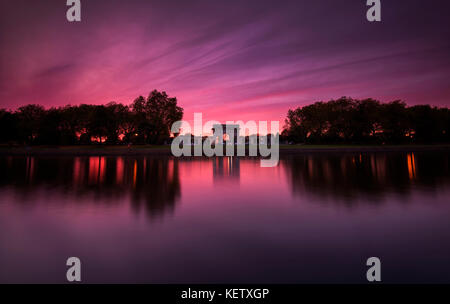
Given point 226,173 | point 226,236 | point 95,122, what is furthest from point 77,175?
point 95,122

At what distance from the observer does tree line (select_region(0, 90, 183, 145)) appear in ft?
202

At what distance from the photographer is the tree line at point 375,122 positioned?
6775 cm

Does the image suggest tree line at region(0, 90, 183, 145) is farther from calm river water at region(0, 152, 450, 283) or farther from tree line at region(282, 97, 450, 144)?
calm river water at region(0, 152, 450, 283)

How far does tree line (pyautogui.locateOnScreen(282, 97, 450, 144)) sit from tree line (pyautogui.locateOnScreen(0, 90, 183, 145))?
138ft

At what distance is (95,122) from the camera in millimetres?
63719

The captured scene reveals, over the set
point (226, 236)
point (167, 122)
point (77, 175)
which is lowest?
point (226, 236)

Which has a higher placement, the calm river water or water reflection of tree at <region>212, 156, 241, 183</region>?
water reflection of tree at <region>212, 156, 241, 183</region>

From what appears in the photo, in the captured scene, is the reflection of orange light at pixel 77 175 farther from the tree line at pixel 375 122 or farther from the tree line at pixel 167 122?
the tree line at pixel 375 122

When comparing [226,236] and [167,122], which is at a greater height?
[167,122]

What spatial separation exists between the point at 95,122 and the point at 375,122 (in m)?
80.1

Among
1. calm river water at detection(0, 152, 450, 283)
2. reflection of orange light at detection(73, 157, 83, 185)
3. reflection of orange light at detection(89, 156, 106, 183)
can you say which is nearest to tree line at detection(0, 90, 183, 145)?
reflection of orange light at detection(89, 156, 106, 183)

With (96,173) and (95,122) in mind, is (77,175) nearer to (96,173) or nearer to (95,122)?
(96,173)
